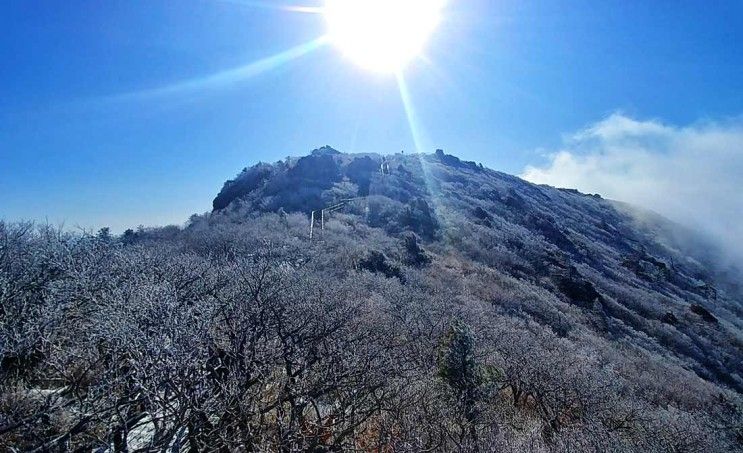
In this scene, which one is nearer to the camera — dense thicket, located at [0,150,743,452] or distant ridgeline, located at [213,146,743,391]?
dense thicket, located at [0,150,743,452]

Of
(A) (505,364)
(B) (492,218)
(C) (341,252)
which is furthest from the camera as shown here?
(B) (492,218)

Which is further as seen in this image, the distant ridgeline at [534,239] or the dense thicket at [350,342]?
the distant ridgeline at [534,239]

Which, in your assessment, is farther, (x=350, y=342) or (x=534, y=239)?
(x=534, y=239)

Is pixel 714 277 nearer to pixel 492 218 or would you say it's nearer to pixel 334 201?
pixel 492 218

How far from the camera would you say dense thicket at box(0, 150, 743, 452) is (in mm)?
5777

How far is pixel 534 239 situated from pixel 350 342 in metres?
57.2

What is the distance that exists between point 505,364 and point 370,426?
964 cm

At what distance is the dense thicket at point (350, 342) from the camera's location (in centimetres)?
578

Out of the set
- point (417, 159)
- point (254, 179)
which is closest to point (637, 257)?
point (417, 159)

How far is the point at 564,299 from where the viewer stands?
43.6 metres

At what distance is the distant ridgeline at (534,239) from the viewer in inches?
1764

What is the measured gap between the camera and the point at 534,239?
61594 mm

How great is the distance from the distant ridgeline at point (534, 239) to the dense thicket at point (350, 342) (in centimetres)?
50

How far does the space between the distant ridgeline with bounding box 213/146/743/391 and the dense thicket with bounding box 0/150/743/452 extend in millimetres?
500
